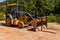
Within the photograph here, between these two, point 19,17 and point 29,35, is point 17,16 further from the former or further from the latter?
point 29,35

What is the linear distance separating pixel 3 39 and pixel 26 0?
762 inches

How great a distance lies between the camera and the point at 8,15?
18.9 meters

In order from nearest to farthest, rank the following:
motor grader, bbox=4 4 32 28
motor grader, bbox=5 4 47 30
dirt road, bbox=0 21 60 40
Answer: dirt road, bbox=0 21 60 40 < motor grader, bbox=5 4 47 30 < motor grader, bbox=4 4 32 28

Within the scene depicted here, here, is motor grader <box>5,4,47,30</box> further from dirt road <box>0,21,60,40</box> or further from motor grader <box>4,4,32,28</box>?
dirt road <box>0,21,60,40</box>

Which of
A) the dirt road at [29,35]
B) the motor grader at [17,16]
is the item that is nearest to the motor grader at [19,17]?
the motor grader at [17,16]

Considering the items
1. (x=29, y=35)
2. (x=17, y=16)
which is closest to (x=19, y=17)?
(x=17, y=16)

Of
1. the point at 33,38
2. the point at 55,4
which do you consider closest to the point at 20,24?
the point at 33,38

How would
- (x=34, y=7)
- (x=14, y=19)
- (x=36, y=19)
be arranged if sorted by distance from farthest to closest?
1. (x=34, y=7)
2. (x=14, y=19)
3. (x=36, y=19)

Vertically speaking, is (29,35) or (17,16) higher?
(17,16)

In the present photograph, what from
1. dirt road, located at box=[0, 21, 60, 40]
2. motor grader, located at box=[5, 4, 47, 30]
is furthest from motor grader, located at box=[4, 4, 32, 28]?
dirt road, located at box=[0, 21, 60, 40]

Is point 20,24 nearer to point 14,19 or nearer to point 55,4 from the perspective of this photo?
point 14,19

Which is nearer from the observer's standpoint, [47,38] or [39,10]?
[47,38]

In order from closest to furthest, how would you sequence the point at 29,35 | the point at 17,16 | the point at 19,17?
the point at 29,35 < the point at 19,17 < the point at 17,16

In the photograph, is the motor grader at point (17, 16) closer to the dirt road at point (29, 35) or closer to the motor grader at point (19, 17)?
the motor grader at point (19, 17)
